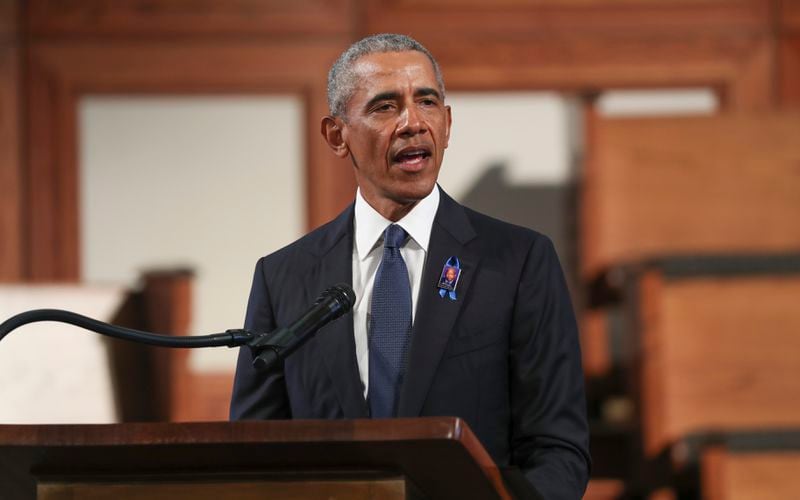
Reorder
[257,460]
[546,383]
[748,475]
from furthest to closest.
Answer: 1. [748,475]
2. [546,383]
3. [257,460]

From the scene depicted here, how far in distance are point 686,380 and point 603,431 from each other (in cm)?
51

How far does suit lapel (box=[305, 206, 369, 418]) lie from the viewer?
1.20 meters

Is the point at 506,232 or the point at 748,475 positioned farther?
the point at 748,475

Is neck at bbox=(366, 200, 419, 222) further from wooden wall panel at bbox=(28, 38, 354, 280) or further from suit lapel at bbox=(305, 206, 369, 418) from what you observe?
wooden wall panel at bbox=(28, 38, 354, 280)

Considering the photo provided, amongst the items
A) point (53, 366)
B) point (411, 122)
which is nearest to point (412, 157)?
point (411, 122)

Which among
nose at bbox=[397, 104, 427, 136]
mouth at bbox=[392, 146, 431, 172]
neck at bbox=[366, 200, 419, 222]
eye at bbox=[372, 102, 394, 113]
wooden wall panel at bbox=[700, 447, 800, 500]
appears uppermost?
eye at bbox=[372, 102, 394, 113]

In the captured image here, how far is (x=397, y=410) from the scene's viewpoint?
1.19 meters

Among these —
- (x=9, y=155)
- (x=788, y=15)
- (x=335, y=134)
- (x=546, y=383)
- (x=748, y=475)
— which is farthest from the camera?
(x=788, y=15)

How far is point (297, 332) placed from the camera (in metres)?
1.04

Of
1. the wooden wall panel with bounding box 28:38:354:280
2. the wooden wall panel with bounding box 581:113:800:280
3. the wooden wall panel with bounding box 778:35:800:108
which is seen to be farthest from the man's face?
the wooden wall panel with bounding box 778:35:800:108

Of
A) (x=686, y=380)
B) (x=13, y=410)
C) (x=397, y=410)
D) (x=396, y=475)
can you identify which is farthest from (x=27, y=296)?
(x=396, y=475)

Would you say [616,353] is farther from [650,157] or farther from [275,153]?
[275,153]

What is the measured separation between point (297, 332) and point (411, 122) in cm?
26

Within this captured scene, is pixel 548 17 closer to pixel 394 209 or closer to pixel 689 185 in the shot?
pixel 689 185
